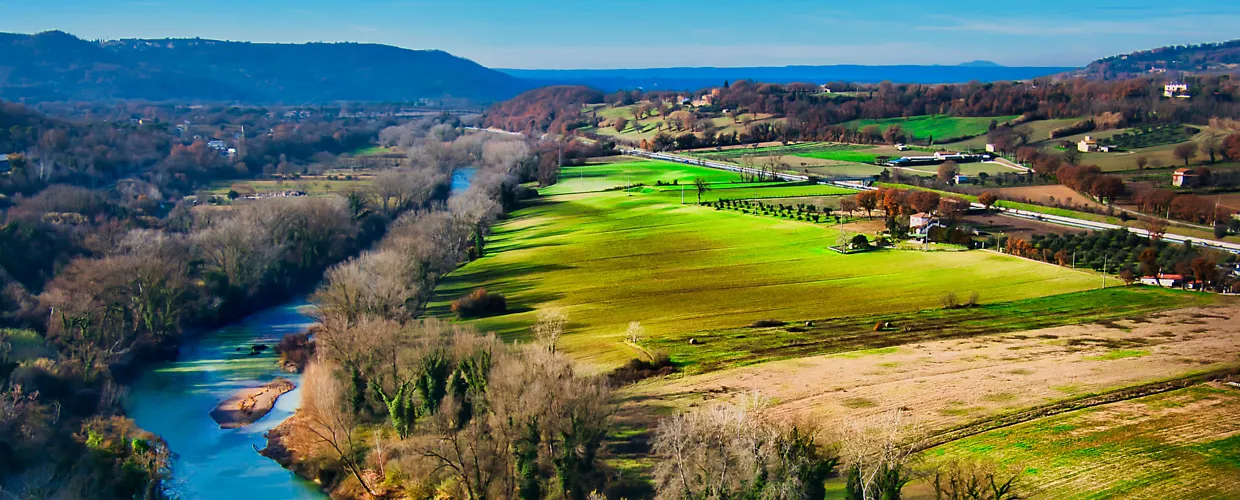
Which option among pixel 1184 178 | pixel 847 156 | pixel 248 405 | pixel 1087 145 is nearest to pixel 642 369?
pixel 248 405

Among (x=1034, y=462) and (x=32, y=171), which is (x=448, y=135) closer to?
(x=32, y=171)

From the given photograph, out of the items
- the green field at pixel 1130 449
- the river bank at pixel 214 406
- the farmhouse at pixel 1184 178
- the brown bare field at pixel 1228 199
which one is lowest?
the river bank at pixel 214 406

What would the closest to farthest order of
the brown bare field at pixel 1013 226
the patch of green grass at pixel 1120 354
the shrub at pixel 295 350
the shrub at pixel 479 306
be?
the patch of green grass at pixel 1120 354, the shrub at pixel 295 350, the shrub at pixel 479 306, the brown bare field at pixel 1013 226

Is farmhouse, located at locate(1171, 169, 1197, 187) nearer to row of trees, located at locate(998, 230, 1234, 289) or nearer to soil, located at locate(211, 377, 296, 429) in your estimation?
row of trees, located at locate(998, 230, 1234, 289)

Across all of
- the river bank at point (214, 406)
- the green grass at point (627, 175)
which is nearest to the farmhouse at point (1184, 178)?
the green grass at point (627, 175)

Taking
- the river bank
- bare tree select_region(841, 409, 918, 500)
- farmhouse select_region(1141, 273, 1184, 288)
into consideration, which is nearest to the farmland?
bare tree select_region(841, 409, 918, 500)

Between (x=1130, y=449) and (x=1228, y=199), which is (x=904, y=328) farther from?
(x=1228, y=199)

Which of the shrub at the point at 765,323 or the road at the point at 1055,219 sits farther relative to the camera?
the road at the point at 1055,219

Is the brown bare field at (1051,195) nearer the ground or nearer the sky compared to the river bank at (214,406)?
nearer the sky

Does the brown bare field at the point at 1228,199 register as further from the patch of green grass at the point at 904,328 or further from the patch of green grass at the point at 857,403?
the patch of green grass at the point at 857,403
